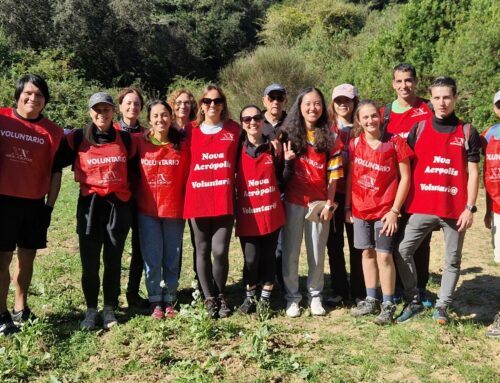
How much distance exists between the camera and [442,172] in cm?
416

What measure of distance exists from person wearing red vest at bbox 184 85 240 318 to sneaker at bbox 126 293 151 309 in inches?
29.7

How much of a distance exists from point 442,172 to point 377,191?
56 cm

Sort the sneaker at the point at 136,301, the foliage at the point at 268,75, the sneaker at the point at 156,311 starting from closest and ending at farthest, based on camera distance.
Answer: the sneaker at the point at 156,311 < the sneaker at the point at 136,301 < the foliage at the point at 268,75

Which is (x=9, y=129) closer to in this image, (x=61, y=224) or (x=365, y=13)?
(x=61, y=224)

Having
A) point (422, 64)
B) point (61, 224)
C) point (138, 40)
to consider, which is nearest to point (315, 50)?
point (138, 40)

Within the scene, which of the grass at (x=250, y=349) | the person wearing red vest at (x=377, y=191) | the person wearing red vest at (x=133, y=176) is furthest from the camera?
the person wearing red vest at (x=133, y=176)

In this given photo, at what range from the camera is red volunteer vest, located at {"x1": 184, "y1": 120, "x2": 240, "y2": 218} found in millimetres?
4254

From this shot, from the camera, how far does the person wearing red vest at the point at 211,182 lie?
14.0ft

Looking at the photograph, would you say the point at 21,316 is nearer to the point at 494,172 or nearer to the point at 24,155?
the point at 24,155

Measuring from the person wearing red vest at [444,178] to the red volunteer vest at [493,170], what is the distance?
0.13 metres

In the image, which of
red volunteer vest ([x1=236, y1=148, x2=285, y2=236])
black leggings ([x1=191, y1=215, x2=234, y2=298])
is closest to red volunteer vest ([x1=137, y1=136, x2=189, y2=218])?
black leggings ([x1=191, y1=215, x2=234, y2=298])

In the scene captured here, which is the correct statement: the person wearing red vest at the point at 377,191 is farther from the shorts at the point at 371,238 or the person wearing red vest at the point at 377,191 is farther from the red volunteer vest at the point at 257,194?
the red volunteer vest at the point at 257,194

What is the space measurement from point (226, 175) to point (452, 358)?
2327mm

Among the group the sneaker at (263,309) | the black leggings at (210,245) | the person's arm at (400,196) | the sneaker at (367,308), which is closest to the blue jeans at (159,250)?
the black leggings at (210,245)
